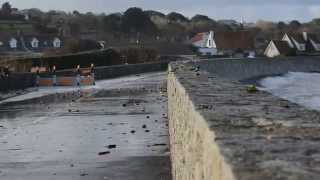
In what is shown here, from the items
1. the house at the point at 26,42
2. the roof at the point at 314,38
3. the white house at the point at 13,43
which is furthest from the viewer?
the roof at the point at 314,38

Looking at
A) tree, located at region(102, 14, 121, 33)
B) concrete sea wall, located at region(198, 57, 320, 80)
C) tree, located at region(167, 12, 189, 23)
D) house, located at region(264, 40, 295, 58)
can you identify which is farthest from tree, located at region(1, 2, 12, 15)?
concrete sea wall, located at region(198, 57, 320, 80)

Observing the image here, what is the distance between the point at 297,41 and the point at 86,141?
114m

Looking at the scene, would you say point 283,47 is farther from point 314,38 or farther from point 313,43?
point 314,38

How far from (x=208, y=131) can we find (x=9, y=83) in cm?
3602

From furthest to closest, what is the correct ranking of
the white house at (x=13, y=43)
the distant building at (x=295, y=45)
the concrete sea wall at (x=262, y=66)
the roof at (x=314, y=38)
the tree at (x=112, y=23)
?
the tree at (x=112, y=23) → the roof at (x=314, y=38) → the distant building at (x=295, y=45) → the white house at (x=13, y=43) → the concrete sea wall at (x=262, y=66)

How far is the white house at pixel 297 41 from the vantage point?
122 metres

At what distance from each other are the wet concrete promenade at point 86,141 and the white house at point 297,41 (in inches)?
3883

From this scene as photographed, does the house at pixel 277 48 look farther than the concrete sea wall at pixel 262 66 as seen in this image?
Yes

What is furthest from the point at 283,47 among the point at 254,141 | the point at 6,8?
the point at 254,141

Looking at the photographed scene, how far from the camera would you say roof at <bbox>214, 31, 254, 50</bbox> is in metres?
118

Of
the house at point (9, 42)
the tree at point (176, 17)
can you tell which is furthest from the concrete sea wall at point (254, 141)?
the tree at point (176, 17)

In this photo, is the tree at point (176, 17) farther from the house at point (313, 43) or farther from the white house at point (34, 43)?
the white house at point (34, 43)

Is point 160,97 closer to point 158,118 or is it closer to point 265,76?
point 158,118

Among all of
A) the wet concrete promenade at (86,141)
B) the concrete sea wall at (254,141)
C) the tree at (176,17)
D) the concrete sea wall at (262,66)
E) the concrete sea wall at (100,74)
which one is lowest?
the concrete sea wall at (262,66)
